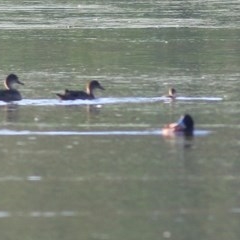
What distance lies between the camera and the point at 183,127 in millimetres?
21047

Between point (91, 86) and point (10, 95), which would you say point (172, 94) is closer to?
point (91, 86)

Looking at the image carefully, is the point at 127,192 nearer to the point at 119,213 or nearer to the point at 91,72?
the point at 119,213

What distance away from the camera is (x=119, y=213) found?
599 inches

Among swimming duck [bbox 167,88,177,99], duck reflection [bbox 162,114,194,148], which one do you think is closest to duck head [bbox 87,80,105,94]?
swimming duck [bbox 167,88,177,99]

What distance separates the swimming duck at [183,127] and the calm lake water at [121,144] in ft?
0.61

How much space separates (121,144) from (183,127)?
60.3 inches

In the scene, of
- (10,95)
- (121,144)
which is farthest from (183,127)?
(10,95)

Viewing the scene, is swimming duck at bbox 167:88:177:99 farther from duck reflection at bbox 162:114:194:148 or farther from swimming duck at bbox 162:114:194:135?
swimming duck at bbox 162:114:194:135

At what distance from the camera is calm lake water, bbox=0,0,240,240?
49.0 ft

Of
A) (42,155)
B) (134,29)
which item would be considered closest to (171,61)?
(134,29)

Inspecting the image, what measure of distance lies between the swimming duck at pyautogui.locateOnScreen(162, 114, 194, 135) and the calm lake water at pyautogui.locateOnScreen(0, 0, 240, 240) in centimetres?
18

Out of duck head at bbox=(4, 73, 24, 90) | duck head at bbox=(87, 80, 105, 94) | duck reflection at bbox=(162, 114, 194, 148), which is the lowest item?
duck head at bbox=(4, 73, 24, 90)

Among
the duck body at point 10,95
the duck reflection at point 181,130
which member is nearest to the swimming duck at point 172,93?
the duck body at point 10,95

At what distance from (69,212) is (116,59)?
64.1ft
